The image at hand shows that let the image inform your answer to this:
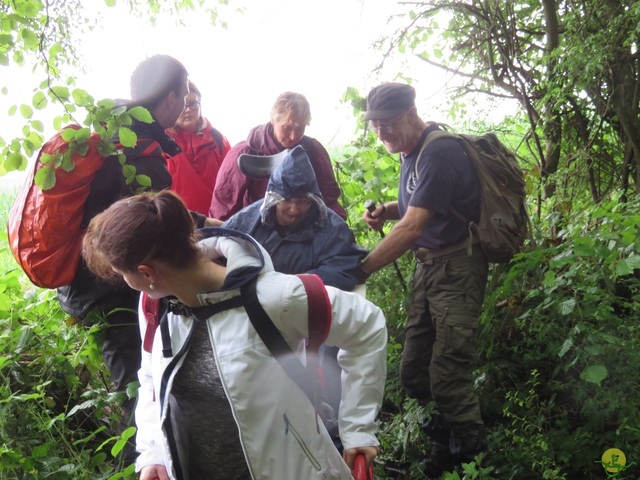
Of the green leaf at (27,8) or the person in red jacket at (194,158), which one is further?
the person in red jacket at (194,158)

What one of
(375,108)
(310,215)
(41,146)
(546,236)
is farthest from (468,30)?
(41,146)

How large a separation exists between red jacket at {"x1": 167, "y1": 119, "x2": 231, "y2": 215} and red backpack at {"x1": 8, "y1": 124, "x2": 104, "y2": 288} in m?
1.21

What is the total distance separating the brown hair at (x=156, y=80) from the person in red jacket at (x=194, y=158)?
840mm

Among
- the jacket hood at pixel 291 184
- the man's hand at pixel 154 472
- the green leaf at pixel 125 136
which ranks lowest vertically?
the man's hand at pixel 154 472

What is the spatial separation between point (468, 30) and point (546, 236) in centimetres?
183

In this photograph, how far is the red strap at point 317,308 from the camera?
68.6 inches

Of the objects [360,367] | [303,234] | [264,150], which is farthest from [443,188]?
[360,367]

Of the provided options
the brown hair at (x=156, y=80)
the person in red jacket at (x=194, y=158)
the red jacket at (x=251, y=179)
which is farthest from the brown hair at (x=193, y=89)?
the brown hair at (x=156, y=80)

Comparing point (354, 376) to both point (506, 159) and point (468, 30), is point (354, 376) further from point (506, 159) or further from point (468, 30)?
point (468, 30)

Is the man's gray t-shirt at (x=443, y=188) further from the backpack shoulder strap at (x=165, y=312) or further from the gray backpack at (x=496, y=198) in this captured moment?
the backpack shoulder strap at (x=165, y=312)

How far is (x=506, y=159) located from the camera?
3.22 m

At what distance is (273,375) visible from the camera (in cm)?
171

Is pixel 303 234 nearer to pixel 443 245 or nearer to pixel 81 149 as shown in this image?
pixel 443 245

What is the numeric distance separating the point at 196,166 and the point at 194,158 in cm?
5
